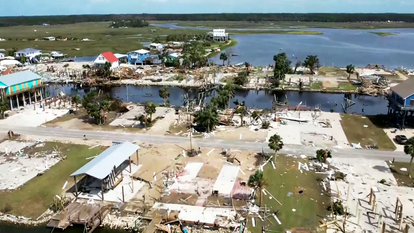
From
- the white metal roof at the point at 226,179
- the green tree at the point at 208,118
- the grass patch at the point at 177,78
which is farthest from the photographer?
the grass patch at the point at 177,78

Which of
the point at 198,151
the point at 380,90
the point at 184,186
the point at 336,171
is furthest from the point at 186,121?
the point at 380,90

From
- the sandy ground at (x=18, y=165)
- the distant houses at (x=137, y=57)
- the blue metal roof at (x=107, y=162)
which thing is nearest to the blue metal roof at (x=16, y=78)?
the sandy ground at (x=18, y=165)

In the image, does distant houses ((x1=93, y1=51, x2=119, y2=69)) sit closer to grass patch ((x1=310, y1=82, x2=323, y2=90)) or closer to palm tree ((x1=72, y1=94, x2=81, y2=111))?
palm tree ((x1=72, y1=94, x2=81, y2=111))

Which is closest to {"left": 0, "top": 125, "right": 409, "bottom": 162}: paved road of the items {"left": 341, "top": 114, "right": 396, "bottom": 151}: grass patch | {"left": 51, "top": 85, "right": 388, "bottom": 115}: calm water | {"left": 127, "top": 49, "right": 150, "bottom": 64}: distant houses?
{"left": 341, "top": 114, "right": 396, "bottom": 151}: grass patch

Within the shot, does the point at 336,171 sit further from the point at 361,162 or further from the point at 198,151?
the point at 198,151

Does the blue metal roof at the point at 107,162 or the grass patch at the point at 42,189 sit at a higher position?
the blue metal roof at the point at 107,162

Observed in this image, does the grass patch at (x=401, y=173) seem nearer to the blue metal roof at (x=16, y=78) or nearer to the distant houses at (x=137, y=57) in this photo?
the blue metal roof at (x=16, y=78)
